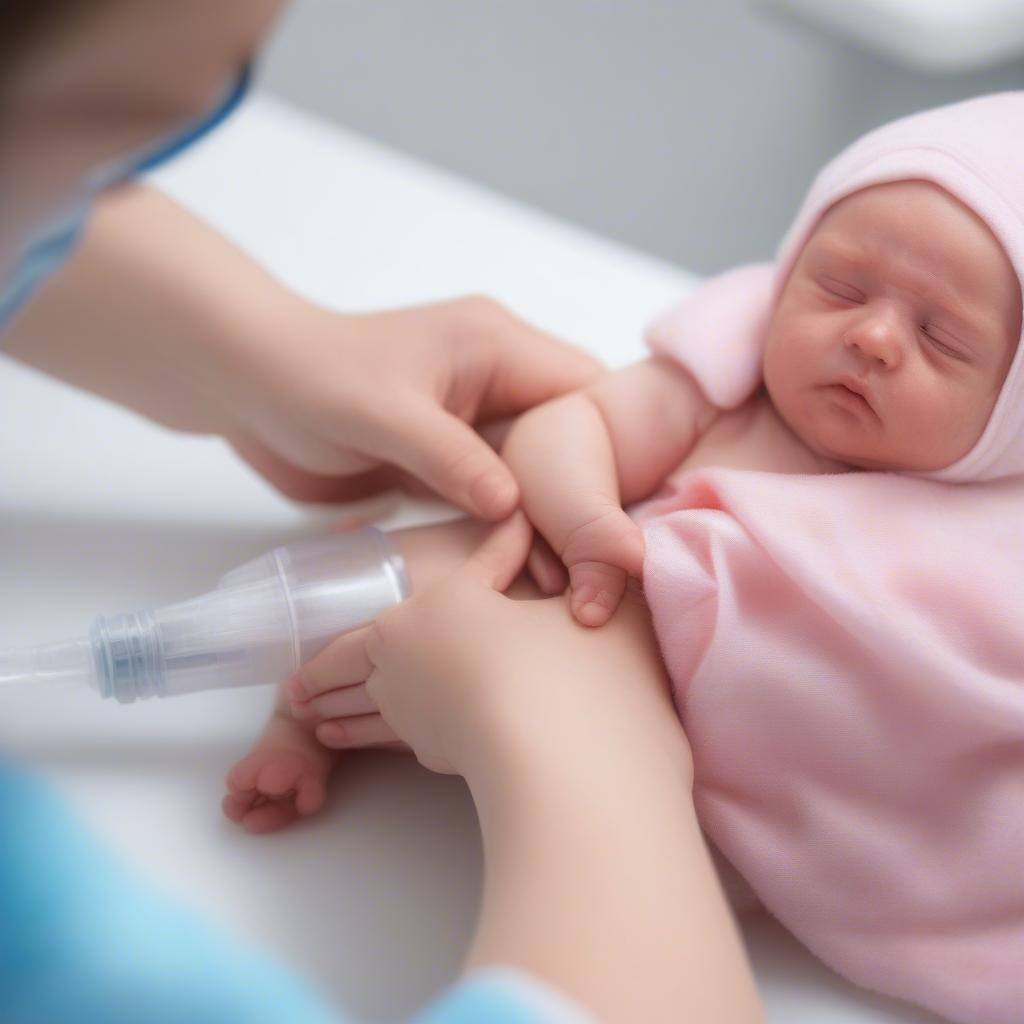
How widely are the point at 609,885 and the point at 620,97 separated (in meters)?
1.31

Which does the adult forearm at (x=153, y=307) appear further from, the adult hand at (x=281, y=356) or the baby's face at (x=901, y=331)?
the baby's face at (x=901, y=331)

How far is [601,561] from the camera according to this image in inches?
29.2

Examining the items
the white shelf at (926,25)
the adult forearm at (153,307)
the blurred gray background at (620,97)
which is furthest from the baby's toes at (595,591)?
the blurred gray background at (620,97)

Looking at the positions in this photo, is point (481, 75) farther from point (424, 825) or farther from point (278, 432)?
point (424, 825)

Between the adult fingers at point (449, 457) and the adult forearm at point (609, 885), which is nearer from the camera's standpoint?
the adult forearm at point (609, 885)

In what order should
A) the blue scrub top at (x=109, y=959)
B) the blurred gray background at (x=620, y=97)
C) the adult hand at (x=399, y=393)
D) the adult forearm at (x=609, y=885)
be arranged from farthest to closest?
1. the blurred gray background at (x=620, y=97)
2. the adult hand at (x=399, y=393)
3. the adult forearm at (x=609, y=885)
4. the blue scrub top at (x=109, y=959)

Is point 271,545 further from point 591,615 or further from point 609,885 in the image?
point 609,885

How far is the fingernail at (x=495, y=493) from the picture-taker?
2.57 feet

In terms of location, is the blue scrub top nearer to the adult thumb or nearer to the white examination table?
the white examination table

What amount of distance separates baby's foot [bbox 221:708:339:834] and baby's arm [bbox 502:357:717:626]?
169 millimetres

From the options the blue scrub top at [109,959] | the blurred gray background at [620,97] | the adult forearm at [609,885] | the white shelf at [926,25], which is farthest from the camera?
the blurred gray background at [620,97]

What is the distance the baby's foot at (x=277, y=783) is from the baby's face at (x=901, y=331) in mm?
332

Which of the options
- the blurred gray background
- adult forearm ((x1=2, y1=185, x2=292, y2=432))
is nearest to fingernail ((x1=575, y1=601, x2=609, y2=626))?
adult forearm ((x1=2, y1=185, x2=292, y2=432))

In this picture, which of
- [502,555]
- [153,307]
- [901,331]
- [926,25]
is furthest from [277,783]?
[926,25]
